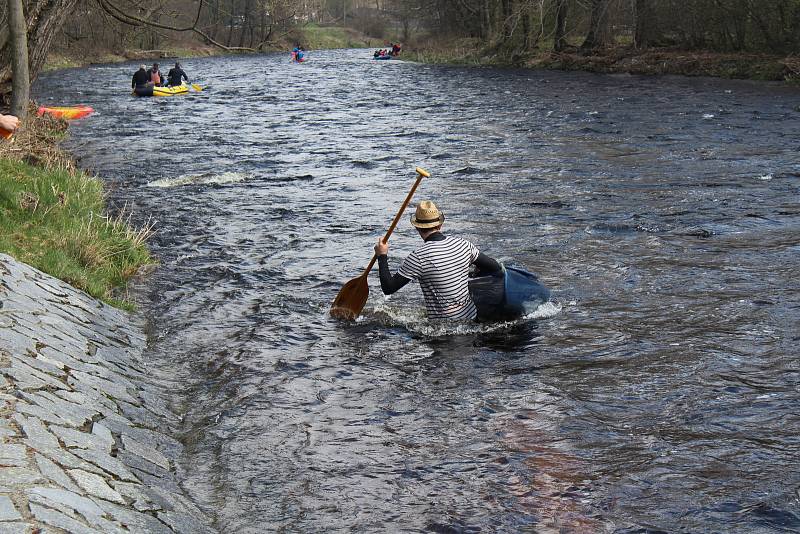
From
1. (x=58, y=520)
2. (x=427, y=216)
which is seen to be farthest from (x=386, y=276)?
(x=58, y=520)

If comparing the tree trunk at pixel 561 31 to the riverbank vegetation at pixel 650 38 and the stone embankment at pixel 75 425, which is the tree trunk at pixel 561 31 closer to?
the riverbank vegetation at pixel 650 38

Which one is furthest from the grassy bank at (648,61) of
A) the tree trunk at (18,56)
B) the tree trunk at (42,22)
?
the tree trunk at (18,56)

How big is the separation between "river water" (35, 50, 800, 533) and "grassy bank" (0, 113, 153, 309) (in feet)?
1.53

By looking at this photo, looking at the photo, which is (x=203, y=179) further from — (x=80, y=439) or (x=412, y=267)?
(x=80, y=439)

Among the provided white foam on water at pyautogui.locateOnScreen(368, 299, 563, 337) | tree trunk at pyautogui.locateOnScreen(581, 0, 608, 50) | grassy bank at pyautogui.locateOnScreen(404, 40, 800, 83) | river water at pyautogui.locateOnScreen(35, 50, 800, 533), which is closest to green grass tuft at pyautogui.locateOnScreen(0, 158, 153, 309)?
river water at pyautogui.locateOnScreen(35, 50, 800, 533)

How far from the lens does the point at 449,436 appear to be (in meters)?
6.49

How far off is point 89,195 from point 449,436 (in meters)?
7.42

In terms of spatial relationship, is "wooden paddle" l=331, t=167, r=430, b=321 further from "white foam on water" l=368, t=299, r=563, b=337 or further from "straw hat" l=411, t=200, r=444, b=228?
"straw hat" l=411, t=200, r=444, b=228

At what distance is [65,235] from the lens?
962 centimetres

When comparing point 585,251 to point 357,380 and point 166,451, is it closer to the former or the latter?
point 357,380

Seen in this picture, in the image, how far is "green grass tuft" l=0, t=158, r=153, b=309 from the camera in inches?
341

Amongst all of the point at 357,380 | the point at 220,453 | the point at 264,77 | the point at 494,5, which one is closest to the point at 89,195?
the point at 357,380

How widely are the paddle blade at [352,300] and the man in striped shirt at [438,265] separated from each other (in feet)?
2.42

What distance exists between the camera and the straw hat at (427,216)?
825cm
